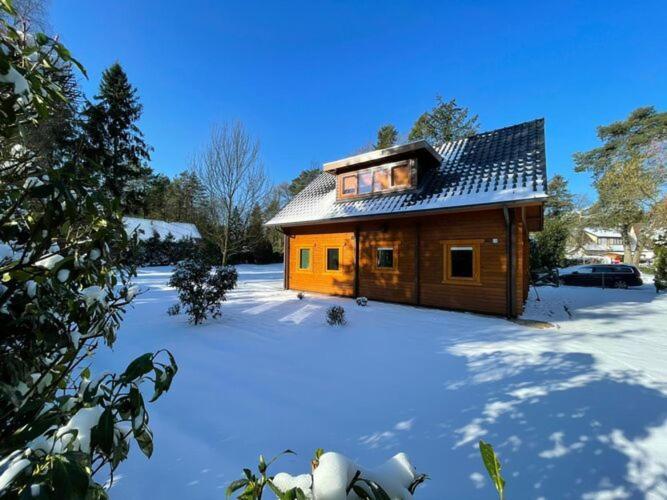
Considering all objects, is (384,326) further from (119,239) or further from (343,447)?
(119,239)

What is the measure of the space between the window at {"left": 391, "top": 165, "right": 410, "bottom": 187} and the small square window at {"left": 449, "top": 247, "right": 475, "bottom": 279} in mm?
→ 2977

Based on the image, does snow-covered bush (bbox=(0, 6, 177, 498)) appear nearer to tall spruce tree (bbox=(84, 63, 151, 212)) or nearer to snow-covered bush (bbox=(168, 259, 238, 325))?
snow-covered bush (bbox=(168, 259, 238, 325))

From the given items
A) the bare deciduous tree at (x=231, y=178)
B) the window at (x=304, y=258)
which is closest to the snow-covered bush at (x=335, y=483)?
the window at (x=304, y=258)

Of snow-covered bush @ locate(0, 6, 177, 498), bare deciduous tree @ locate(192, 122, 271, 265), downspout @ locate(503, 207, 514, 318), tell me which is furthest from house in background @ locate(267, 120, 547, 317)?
snow-covered bush @ locate(0, 6, 177, 498)

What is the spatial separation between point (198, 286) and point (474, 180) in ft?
27.0

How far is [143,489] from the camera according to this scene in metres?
2.14

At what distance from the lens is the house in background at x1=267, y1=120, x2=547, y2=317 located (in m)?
7.76

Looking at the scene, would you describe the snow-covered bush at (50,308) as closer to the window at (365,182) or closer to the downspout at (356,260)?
the downspout at (356,260)

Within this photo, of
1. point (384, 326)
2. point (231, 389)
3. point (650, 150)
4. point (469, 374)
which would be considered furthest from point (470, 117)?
point (231, 389)

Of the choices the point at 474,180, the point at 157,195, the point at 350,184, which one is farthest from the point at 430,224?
the point at 157,195

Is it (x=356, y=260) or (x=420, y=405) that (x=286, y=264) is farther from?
(x=420, y=405)

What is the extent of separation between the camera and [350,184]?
11.7 m

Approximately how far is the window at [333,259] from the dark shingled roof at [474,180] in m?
1.40

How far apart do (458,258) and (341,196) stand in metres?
5.29
